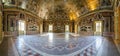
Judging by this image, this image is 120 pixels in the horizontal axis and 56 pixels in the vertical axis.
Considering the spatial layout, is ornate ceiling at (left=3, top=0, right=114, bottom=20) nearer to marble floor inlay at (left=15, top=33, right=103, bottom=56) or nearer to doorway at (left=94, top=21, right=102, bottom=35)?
doorway at (left=94, top=21, right=102, bottom=35)

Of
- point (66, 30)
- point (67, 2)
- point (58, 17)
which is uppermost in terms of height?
point (67, 2)

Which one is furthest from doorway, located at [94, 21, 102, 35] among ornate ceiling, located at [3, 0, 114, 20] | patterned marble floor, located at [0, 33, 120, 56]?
patterned marble floor, located at [0, 33, 120, 56]

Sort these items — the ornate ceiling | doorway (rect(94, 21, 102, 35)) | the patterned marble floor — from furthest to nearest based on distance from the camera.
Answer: doorway (rect(94, 21, 102, 35)) < the ornate ceiling < the patterned marble floor

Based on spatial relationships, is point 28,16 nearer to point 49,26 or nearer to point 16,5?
point 16,5

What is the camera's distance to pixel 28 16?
80.1ft

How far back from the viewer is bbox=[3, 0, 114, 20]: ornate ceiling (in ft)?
70.1

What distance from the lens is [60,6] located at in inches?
1352

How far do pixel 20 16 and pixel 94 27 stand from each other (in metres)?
9.68

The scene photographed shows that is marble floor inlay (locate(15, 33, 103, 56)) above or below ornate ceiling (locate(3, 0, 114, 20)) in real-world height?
below

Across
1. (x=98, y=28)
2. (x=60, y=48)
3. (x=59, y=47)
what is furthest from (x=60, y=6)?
(x=60, y=48)

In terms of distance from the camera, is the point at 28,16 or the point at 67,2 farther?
the point at 67,2

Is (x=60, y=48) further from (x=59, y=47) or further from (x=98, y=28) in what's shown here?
(x=98, y=28)

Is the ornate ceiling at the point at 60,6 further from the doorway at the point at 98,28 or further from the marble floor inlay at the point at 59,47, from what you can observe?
the marble floor inlay at the point at 59,47

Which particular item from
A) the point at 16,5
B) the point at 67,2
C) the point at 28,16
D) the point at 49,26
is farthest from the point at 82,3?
the point at 49,26
